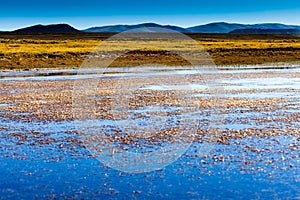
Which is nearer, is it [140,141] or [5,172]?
[5,172]

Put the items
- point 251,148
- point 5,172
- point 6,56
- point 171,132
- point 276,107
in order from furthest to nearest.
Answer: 1. point 6,56
2. point 276,107
3. point 171,132
4. point 251,148
5. point 5,172

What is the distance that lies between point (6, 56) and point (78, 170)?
56.7 metres

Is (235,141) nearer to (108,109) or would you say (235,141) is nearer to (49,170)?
(49,170)

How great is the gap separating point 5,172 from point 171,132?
290 inches

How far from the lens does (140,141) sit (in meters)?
17.5

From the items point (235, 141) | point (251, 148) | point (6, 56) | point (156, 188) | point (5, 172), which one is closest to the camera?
point (156, 188)

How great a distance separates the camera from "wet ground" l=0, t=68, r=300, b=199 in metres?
12.0

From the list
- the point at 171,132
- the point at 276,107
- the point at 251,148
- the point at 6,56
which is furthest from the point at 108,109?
the point at 6,56

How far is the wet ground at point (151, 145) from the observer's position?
12.0 meters

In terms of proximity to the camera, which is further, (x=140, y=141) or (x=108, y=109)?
(x=108, y=109)

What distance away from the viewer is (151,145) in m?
16.8

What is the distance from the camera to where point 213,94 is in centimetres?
3162

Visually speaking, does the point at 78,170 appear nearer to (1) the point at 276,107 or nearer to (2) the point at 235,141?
(2) the point at 235,141

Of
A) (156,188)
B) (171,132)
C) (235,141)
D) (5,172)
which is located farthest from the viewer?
(171,132)
